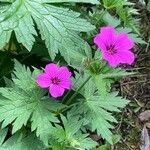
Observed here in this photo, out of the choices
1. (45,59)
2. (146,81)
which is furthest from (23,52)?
(146,81)

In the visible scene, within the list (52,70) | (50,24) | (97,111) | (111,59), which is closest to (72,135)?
(97,111)

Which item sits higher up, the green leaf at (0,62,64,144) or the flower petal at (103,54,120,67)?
the flower petal at (103,54,120,67)

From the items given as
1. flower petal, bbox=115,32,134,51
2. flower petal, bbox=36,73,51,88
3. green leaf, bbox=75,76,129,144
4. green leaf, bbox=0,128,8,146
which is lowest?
green leaf, bbox=75,76,129,144

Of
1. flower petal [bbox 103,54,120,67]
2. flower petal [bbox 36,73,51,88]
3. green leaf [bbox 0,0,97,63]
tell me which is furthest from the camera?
green leaf [bbox 0,0,97,63]

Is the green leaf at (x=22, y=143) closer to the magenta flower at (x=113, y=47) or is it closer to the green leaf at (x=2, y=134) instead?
the green leaf at (x=2, y=134)

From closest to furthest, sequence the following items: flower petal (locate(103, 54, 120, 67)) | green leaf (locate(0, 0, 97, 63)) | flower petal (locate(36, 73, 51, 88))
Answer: flower petal (locate(103, 54, 120, 67))
flower petal (locate(36, 73, 51, 88))
green leaf (locate(0, 0, 97, 63))

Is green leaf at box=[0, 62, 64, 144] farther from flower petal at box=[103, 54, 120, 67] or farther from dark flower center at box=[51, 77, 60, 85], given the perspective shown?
flower petal at box=[103, 54, 120, 67]

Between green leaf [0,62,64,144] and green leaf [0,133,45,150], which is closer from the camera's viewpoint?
green leaf [0,62,64,144]

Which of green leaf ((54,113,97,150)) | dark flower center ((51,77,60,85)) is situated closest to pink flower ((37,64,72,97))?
dark flower center ((51,77,60,85))
